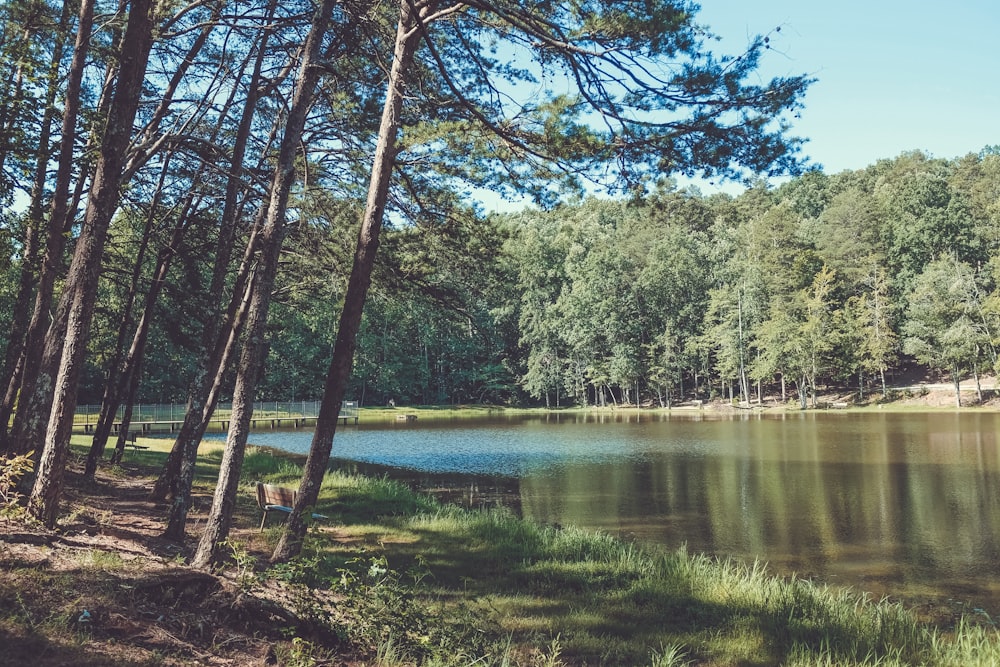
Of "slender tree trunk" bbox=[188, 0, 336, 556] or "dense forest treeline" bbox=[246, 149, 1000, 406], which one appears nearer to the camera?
"slender tree trunk" bbox=[188, 0, 336, 556]

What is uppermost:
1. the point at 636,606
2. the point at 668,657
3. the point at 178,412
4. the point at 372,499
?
the point at 178,412

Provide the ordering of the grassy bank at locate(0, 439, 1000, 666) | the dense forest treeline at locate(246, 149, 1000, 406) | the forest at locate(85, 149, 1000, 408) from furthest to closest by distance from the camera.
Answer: the dense forest treeline at locate(246, 149, 1000, 406) < the forest at locate(85, 149, 1000, 408) < the grassy bank at locate(0, 439, 1000, 666)

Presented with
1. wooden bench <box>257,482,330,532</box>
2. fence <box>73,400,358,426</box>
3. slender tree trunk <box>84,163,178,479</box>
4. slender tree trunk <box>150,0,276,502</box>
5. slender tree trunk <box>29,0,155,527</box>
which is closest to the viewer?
slender tree trunk <box>29,0,155,527</box>

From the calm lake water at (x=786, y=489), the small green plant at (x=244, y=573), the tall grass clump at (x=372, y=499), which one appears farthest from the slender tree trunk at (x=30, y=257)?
the calm lake water at (x=786, y=489)

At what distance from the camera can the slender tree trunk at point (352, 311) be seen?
6.54 meters

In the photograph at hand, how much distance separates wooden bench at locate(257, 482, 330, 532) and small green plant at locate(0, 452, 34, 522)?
3365 mm

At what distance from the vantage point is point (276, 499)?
29.6 feet

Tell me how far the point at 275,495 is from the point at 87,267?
459 cm

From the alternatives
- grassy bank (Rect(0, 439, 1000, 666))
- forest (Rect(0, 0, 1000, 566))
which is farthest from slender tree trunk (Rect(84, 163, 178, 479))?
grassy bank (Rect(0, 439, 1000, 666))

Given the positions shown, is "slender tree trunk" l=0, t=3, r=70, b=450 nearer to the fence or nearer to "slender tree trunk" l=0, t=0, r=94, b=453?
"slender tree trunk" l=0, t=0, r=94, b=453

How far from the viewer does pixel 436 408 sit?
56750 millimetres

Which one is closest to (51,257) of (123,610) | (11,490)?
(11,490)

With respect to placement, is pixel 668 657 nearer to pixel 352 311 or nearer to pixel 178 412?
pixel 352 311

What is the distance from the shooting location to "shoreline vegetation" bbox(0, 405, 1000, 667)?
363cm
